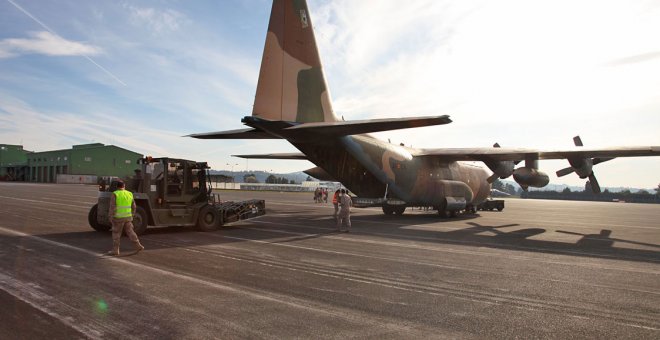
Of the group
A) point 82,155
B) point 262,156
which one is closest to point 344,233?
point 262,156

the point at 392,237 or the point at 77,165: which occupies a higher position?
the point at 77,165

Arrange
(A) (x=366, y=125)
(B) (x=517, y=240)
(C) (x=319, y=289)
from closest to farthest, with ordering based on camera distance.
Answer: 1. (C) (x=319, y=289)
2. (A) (x=366, y=125)
3. (B) (x=517, y=240)

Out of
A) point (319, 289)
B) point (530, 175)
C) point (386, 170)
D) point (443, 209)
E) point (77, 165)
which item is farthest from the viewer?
point (77, 165)

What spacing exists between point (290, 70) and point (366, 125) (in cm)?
420

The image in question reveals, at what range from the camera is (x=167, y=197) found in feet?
50.3

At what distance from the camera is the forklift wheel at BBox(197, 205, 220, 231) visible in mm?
16188

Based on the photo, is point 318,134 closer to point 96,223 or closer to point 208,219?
point 208,219

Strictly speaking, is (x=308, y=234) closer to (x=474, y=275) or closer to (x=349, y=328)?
(x=474, y=275)

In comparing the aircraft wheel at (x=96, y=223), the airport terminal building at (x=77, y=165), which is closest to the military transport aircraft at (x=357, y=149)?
the aircraft wheel at (x=96, y=223)

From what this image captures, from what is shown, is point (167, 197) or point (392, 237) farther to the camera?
point (392, 237)

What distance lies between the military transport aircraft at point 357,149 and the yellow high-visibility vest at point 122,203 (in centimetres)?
560

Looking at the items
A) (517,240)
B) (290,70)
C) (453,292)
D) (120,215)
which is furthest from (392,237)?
(120,215)

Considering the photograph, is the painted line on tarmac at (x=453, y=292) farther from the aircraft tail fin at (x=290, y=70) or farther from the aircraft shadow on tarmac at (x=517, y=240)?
the aircraft tail fin at (x=290, y=70)

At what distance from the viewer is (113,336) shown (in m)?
5.09
